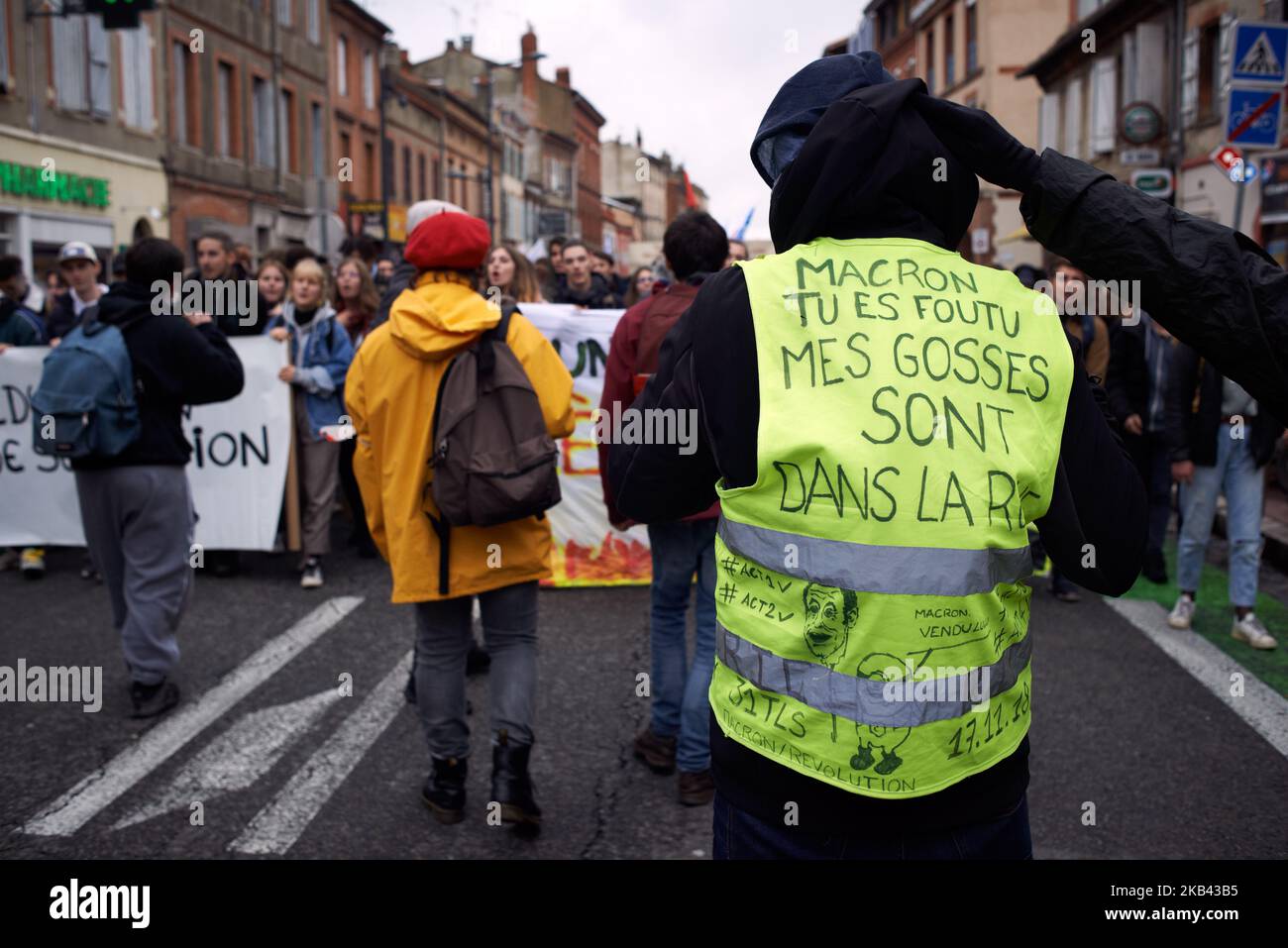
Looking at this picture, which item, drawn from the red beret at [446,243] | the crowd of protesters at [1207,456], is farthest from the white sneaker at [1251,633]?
the red beret at [446,243]

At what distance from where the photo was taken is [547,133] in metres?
77.0

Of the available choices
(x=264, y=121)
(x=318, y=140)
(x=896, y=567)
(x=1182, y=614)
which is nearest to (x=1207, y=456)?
(x=1182, y=614)

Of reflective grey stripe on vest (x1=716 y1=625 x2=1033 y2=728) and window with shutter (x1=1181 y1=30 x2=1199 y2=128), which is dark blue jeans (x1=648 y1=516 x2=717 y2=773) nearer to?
reflective grey stripe on vest (x1=716 y1=625 x2=1033 y2=728)

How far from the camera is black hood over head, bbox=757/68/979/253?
1770 mm

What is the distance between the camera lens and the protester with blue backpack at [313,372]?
8320 mm

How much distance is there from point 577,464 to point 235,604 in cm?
236

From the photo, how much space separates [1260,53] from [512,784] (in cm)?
867

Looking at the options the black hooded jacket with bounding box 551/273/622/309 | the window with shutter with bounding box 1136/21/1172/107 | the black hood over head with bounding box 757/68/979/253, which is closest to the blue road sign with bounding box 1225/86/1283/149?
the black hooded jacket with bounding box 551/273/622/309

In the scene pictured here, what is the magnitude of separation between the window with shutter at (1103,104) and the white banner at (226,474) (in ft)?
81.9

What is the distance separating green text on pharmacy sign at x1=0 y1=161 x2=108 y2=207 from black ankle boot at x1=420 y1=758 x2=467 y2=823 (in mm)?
18534

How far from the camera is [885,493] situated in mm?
1690

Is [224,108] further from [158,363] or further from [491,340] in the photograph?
[491,340]

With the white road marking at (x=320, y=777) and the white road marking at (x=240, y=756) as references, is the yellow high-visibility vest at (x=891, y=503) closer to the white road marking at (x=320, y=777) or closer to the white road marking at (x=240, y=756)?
the white road marking at (x=320, y=777)
